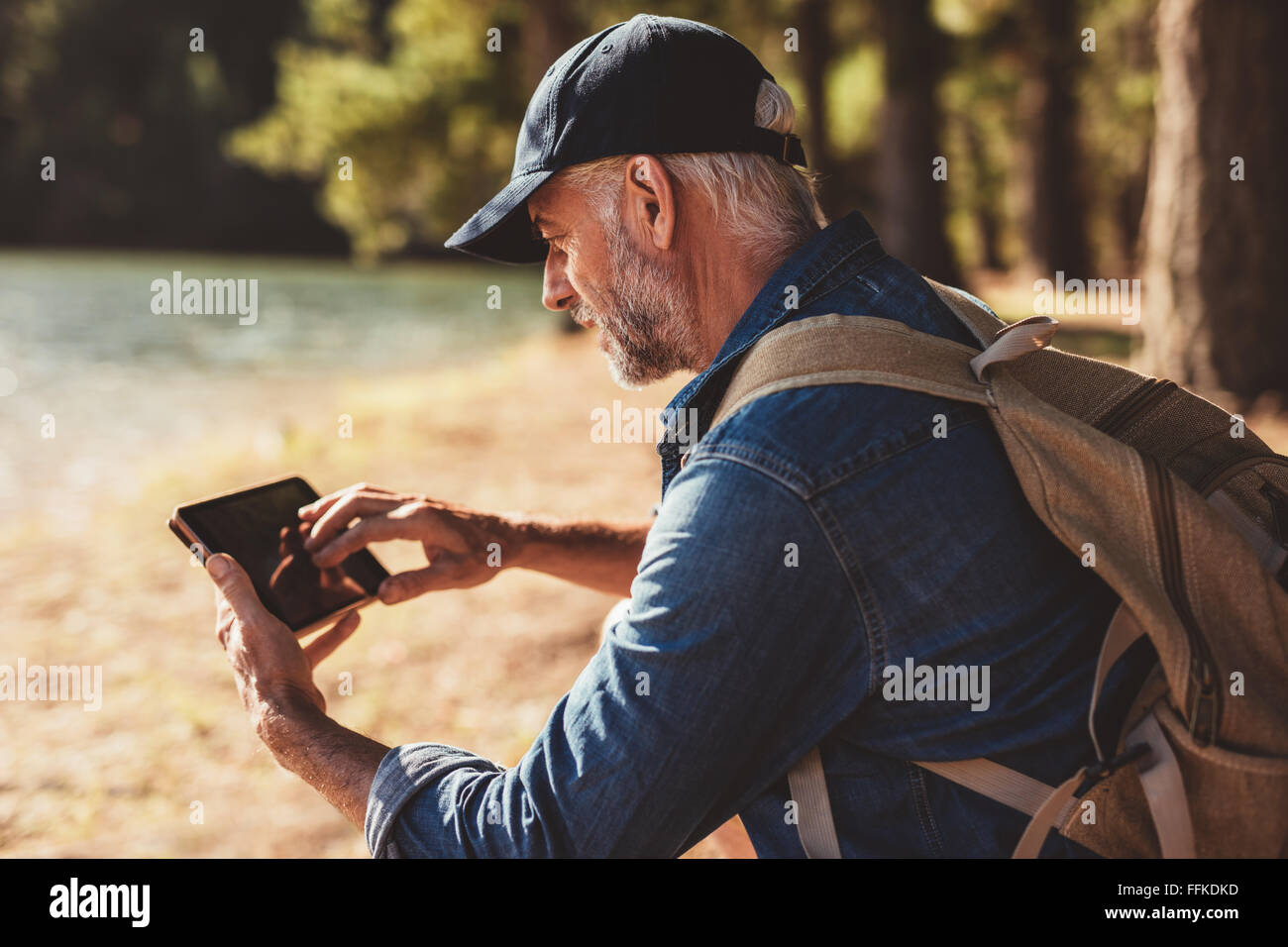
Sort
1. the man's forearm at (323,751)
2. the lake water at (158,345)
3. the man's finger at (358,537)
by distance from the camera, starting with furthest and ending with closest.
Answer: the lake water at (158,345)
the man's finger at (358,537)
the man's forearm at (323,751)

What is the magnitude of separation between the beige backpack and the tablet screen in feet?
3.42

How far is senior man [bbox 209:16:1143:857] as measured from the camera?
1387mm

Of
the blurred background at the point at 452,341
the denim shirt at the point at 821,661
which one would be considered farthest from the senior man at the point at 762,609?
the blurred background at the point at 452,341

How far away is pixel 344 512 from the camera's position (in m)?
2.23

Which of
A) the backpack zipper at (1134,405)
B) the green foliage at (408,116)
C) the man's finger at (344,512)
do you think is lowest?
the man's finger at (344,512)

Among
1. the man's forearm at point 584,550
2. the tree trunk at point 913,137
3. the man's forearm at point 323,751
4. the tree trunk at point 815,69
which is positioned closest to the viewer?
the man's forearm at point 323,751

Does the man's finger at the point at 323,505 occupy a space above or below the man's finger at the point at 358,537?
above

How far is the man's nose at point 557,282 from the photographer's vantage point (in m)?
2.07

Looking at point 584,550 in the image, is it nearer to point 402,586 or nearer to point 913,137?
point 402,586

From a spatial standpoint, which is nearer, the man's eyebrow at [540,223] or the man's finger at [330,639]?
the man's eyebrow at [540,223]

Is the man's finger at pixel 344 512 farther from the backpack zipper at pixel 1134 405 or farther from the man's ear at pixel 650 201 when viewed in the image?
the backpack zipper at pixel 1134 405
